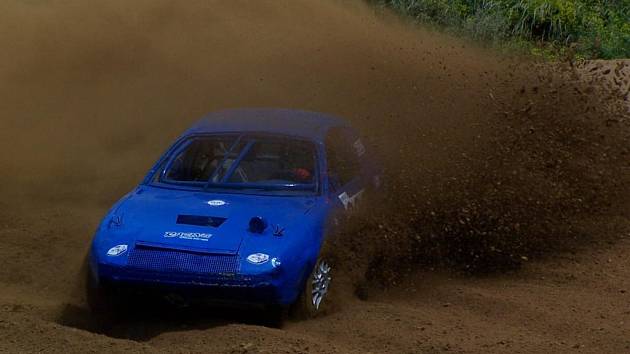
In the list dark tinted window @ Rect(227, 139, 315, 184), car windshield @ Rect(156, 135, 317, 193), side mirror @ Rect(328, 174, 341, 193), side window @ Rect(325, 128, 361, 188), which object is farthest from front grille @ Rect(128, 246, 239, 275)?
side window @ Rect(325, 128, 361, 188)

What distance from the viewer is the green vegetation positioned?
16.1 metres

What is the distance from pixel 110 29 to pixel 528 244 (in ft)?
24.0

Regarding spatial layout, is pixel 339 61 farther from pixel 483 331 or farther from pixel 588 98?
pixel 483 331

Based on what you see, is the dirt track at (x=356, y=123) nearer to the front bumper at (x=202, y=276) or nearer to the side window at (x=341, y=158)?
the front bumper at (x=202, y=276)

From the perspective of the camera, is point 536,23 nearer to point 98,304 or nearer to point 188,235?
point 188,235

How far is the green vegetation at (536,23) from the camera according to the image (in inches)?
632

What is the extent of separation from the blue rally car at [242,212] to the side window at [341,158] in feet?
0.05

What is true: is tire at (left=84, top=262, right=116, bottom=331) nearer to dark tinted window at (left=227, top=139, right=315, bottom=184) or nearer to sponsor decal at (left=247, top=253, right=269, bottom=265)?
sponsor decal at (left=247, top=253, right=269, bottom=265)

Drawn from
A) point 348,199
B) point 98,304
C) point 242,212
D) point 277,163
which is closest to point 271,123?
point 277,163

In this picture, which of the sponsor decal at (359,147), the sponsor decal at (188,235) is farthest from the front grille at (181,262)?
the sponsor decal at (359,147)

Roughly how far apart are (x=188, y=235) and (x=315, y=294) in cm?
101

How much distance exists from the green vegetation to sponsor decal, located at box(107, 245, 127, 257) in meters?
10.8

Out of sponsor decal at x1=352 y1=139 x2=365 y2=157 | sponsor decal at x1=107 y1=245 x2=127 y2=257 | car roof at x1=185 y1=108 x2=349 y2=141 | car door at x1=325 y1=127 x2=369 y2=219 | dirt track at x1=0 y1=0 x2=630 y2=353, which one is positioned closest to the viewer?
dirt track at x1=0 y1=0 x2=630 y2=353

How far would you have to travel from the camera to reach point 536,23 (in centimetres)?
1734
